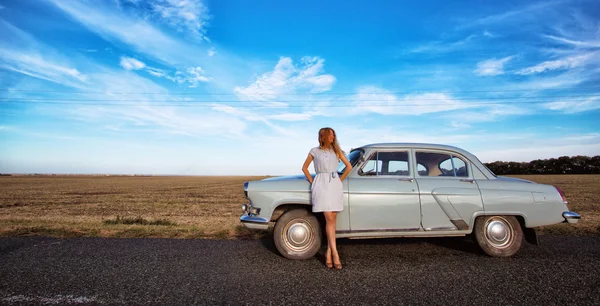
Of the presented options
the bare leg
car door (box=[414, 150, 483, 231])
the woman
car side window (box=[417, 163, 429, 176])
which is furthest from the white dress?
car side window (box=[417, 163, 429, 176])

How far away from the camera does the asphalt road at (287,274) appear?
3.36m

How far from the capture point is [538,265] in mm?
4469

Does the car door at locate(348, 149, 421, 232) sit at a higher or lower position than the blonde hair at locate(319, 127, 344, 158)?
lower

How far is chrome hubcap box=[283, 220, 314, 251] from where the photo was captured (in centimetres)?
495

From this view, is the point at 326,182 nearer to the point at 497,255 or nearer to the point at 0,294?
the point at 497,255

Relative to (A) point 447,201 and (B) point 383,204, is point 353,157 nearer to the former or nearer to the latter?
(B) point 383,204

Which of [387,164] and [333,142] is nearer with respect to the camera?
[333,142]

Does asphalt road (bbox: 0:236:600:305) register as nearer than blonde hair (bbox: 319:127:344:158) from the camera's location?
Yes

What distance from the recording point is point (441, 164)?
554 cm

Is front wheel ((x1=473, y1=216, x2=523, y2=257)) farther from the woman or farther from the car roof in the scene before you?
the woman

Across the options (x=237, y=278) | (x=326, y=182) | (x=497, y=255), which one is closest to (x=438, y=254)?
(x=497, y=255)

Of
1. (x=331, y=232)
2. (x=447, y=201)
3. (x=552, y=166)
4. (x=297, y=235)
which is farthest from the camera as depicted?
(x=552, y=166)

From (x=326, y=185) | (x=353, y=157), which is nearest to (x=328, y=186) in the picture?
(x=326, y=185)

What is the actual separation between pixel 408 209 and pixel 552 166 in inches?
3261
